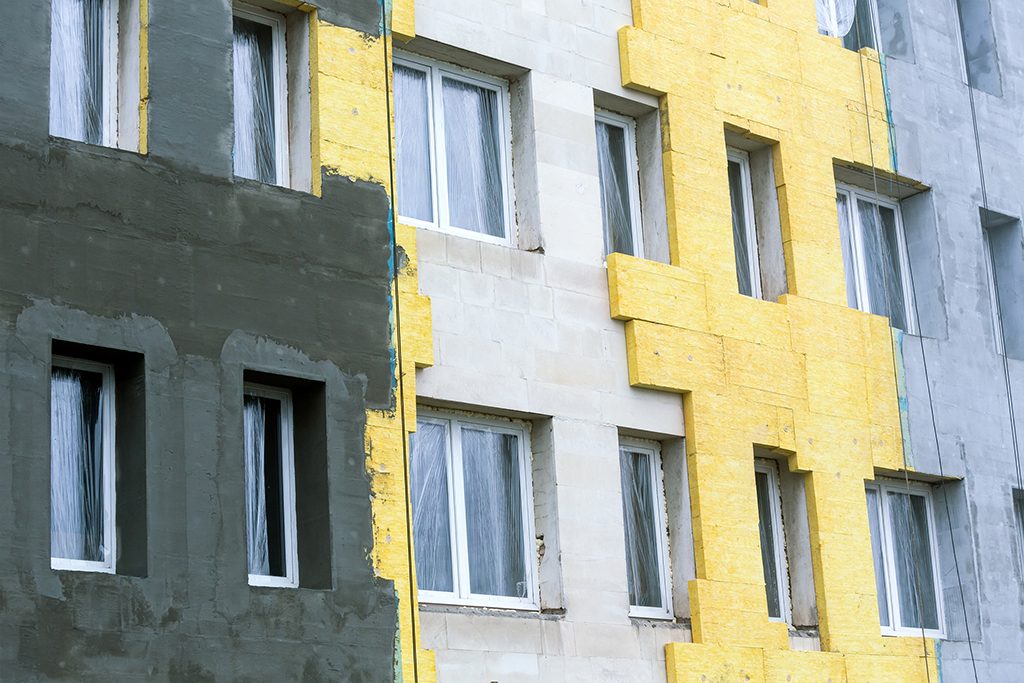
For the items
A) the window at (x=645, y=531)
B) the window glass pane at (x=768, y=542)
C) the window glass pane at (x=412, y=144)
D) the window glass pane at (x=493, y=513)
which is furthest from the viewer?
the window glass pane at (x=768, y=542)

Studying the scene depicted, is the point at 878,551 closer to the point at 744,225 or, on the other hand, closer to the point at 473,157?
the point at 744,225

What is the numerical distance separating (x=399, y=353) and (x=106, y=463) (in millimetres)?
2800

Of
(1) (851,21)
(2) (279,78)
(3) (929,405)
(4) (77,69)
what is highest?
(1) (851,21)

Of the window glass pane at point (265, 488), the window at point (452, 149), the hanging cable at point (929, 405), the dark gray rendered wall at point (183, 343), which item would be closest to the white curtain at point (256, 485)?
the window glass pane at point (265, 488)

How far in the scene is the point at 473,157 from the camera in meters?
16.8

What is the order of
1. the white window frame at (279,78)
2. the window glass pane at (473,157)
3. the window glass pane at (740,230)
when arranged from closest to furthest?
1. the white window frame at (279,78)
2. the window glass pane at (473,157)
3. the window glass pane at (740,230)

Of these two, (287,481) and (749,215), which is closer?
(287,481)

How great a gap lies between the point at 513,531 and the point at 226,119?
15.0ft

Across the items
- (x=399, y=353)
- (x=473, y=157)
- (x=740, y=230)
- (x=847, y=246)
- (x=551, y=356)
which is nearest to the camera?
(x=399, y=353)

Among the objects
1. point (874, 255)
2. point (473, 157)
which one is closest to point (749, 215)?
point (874, 255)

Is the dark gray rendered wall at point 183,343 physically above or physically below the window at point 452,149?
below

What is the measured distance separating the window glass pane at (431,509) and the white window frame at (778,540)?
3.95 meters

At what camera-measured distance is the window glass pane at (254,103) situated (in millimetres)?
14898

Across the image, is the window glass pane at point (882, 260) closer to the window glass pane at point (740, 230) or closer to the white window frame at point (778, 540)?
the window glass pane at point (740, 230)
